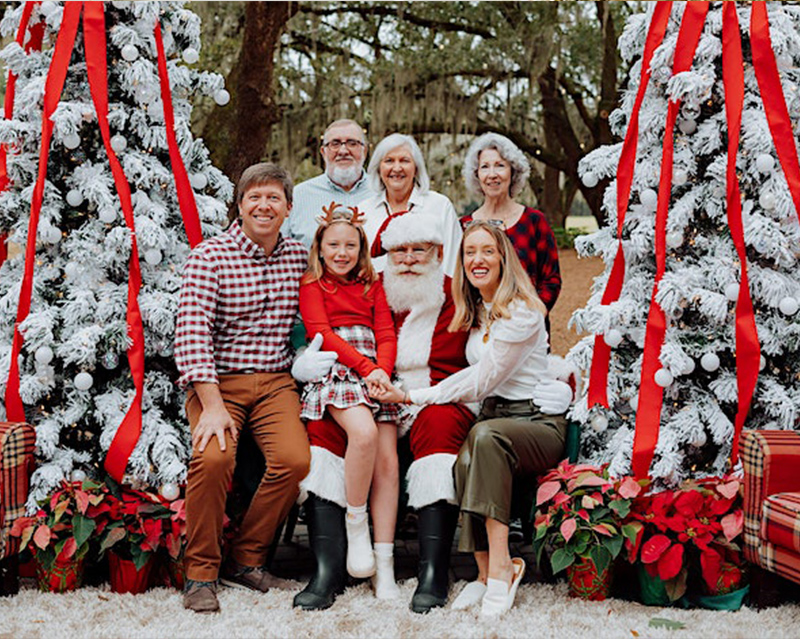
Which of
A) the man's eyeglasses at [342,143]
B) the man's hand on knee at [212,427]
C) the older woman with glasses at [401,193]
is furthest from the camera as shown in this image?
the man's eyeglasses at [342,143]

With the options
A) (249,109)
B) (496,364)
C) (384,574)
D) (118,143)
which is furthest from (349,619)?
(249,109)

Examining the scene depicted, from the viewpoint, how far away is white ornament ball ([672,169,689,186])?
353 centimetres

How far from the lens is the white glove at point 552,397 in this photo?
140 inches

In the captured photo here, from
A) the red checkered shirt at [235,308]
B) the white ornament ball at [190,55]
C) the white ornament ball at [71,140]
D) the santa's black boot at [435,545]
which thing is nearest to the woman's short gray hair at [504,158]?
the red checkered shirt at [235,308]

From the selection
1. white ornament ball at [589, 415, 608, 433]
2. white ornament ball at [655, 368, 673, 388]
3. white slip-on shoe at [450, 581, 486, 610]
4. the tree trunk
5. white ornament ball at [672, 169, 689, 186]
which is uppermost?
the tree trunk

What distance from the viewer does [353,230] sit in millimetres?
3686

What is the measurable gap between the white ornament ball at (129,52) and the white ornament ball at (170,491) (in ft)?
5.93

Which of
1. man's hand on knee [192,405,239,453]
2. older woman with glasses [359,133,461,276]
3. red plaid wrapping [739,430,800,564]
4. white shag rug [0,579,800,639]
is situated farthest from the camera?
older woman with glasses [359,133,461,276]

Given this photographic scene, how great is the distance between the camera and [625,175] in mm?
3598

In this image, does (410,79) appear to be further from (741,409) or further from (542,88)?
(741,409)

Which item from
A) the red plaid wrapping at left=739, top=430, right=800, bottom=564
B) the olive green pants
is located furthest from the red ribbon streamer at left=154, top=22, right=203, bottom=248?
the red plaid wrapping at left=739, top=430, right=800, bottom=564

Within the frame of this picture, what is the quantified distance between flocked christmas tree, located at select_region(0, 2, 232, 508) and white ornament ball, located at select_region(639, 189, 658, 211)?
1889 mm

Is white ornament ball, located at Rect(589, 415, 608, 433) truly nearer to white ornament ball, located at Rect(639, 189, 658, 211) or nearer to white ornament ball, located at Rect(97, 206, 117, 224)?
white ornament ball, located at Rect(639, 189, 658, 211)

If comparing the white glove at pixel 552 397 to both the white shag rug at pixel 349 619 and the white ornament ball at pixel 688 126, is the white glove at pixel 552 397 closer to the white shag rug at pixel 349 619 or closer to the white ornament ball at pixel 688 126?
the white shag rug at pixel 349 619
